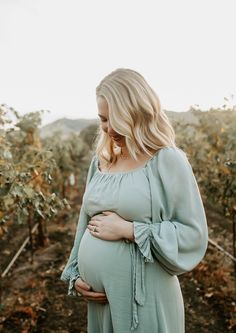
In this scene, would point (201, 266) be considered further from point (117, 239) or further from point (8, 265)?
point (117, 239)

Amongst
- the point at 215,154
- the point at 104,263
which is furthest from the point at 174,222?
the point at 215,154

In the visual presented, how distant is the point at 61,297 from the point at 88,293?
3.07m

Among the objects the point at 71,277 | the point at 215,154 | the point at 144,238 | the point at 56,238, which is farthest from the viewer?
the point at 56,238

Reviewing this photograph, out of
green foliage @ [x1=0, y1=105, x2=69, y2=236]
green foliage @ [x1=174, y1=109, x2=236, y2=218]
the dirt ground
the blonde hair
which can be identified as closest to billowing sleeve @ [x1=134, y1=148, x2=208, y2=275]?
the blonde hair

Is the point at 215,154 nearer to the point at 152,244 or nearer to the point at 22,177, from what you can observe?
the point at 22,177

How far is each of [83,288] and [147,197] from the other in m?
0.63

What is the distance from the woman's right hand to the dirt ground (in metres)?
2.12

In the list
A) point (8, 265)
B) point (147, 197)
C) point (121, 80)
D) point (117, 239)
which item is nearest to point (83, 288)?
point (117, 239)

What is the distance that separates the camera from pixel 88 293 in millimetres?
2090

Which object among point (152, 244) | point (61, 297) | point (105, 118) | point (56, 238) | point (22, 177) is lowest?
point (56, 238)

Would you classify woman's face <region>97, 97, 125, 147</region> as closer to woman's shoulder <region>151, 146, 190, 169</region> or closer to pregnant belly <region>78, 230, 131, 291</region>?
woman's shoulder <region>151, 146, 190, 169</region>

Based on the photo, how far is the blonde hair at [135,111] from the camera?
1963 mm

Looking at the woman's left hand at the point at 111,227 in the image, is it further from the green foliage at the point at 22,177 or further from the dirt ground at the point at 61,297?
the dirt ground at the point at 61,297

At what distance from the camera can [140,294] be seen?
6.31ft
